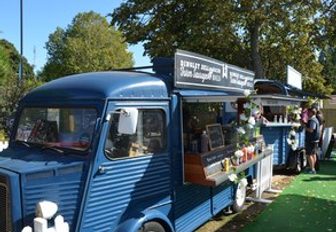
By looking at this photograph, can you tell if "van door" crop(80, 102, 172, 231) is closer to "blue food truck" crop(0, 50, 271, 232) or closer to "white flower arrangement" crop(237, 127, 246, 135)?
"blue food truck" crop(0, 50, 271, 232)

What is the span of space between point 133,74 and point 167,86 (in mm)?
437

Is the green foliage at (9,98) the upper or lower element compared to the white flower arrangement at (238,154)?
upper

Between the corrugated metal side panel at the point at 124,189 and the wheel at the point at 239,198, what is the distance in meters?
2.67

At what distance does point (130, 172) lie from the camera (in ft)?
16.6

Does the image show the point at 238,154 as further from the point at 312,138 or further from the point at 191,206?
the point at 312,138

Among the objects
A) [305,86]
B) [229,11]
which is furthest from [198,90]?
[305,86]

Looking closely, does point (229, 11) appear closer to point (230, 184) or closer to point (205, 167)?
point (230, 184)

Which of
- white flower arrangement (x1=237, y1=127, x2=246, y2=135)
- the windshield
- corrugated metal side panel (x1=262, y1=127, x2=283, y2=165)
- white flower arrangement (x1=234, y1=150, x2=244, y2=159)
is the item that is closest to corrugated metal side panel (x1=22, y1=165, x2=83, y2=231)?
the windshield

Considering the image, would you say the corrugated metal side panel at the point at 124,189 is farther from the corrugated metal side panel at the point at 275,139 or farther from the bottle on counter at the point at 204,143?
the corrugated metal side panel at the point at 275,139

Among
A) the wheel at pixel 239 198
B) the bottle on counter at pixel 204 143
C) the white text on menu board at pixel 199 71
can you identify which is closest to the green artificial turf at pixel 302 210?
the wheel at pixel 239 198

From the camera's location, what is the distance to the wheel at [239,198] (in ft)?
26.3

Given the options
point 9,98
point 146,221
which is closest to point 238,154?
point 146,221

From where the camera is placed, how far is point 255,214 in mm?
8297

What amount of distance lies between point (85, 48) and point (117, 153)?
48640 millimetres
